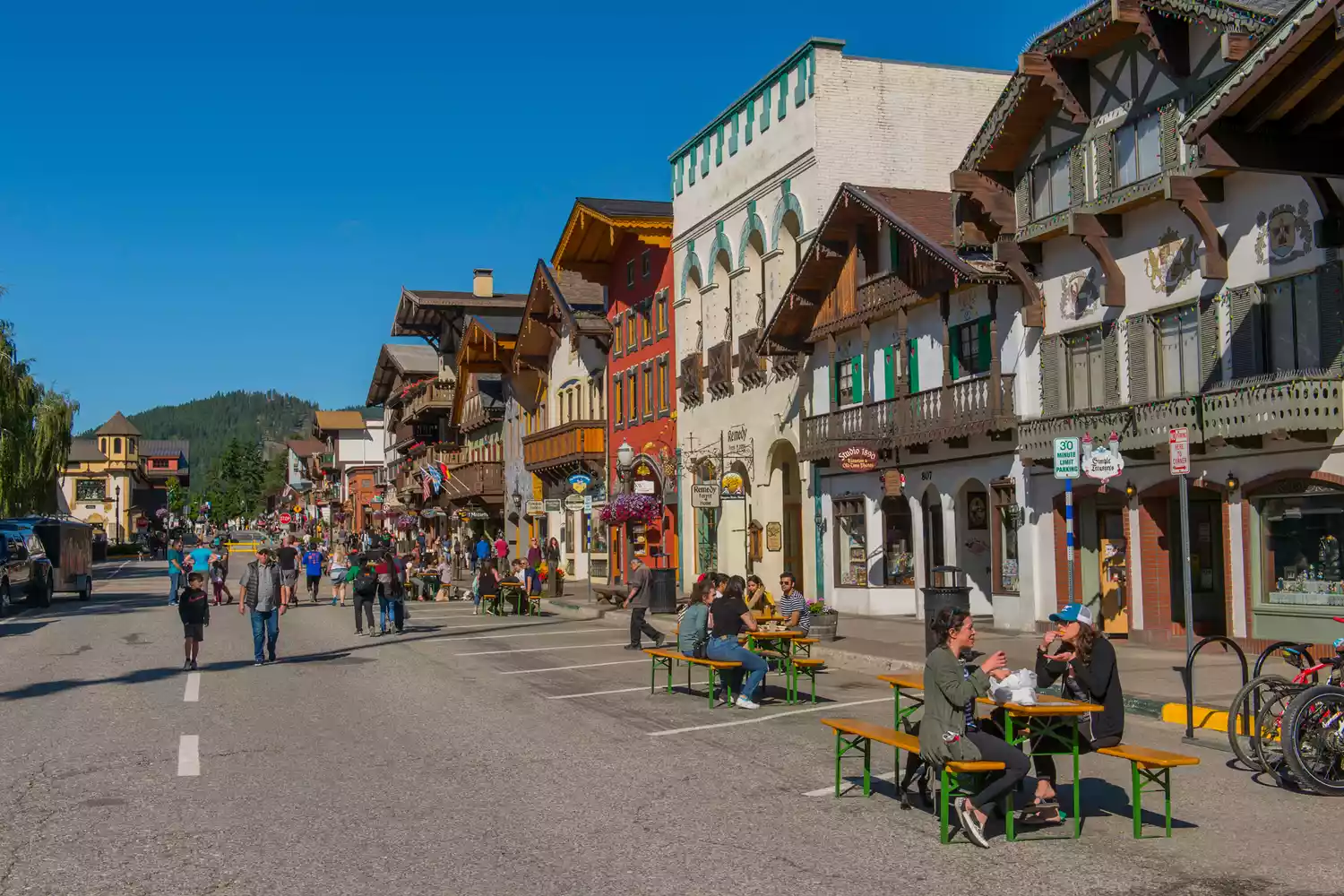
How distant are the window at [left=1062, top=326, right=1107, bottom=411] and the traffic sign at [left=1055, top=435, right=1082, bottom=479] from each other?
4.65m

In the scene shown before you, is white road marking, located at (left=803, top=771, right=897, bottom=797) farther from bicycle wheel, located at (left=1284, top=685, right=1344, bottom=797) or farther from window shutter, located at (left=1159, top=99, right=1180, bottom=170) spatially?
window shutter, located at (left=1159, top=99, right=1180, bottom=170)

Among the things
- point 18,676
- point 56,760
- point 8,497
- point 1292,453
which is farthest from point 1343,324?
point 8,497

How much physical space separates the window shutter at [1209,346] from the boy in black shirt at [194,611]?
14.3 meters

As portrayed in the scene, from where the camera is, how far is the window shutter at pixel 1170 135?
20969 millimetres

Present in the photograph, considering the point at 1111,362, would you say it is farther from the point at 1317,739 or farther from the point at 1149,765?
the point at 1149,765

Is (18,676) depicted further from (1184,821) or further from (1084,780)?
(1184,821)

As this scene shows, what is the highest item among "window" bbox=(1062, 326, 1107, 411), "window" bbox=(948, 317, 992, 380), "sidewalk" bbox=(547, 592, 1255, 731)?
"window" bbox=(948, 317, 992, 380)

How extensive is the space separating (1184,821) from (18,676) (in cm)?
1593

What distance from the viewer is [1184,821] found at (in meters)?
9.58

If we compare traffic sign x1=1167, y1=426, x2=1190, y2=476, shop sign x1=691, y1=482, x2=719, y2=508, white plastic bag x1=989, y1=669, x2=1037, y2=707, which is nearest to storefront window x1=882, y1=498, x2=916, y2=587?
shop sign x1=691, y1=482, x2=719, y2=508

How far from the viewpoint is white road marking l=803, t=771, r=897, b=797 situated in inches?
416

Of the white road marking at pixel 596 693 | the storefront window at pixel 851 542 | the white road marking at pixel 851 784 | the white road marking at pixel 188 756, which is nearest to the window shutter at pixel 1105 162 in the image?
the storefront window at pixel 851 542

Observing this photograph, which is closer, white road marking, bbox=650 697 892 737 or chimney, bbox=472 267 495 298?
white road marking, bbox=650 697 892 737

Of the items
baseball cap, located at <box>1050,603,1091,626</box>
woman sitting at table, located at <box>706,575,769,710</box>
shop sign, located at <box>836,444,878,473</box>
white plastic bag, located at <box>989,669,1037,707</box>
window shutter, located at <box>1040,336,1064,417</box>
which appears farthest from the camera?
shop sign, located at <box>836,444,878,473</box>
